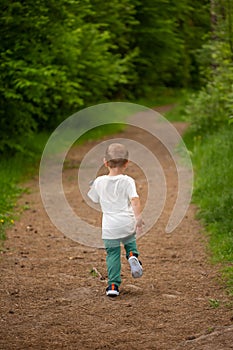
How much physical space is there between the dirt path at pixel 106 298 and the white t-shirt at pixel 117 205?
1.95 ft

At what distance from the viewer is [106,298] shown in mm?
6457

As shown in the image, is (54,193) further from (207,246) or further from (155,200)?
(207,246)

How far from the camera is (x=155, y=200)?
36.7ft

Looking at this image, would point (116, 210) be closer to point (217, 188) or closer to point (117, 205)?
point (117, 205)

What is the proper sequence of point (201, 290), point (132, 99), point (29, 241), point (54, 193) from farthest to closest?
point (132, 99) < point (54, 193) < point (29, 241) < point (201, 290)

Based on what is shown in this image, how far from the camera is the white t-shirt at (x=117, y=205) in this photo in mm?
6496

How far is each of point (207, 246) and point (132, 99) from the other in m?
21.2

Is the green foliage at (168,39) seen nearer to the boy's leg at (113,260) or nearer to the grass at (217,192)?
the grass at (217,192)

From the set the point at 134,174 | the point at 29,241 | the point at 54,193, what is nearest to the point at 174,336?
the point at 29,241

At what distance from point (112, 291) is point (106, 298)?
3.4 inches

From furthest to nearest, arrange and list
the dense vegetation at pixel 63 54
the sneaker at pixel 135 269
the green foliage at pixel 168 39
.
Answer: the green foliage at pixel 168 39
the dense vegetation at pixel 63 54
the sneaker at pixel 135 269

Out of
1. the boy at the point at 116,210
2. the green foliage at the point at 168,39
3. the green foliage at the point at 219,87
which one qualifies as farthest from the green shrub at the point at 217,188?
the green foliage at the point at 168,39

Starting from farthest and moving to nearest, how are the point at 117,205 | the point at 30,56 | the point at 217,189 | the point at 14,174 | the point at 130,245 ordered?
the point at 14,174
the point at 30,56
the point at 217,189
the point at 130,245
the point at 117,205

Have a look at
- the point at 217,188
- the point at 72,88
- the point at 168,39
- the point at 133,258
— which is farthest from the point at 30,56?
the point at 168,39
